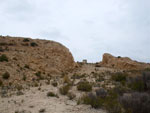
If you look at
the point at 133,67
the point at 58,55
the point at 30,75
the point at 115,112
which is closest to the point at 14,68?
the point at 30,75

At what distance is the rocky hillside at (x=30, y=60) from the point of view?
15009 mm

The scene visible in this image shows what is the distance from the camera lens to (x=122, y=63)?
26984 millimetres

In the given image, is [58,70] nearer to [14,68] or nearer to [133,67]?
[14,68]

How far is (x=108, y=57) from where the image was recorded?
3203 cm

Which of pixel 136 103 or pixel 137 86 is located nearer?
pixel 136 103

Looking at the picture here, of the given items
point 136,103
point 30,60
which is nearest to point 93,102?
point 136,103

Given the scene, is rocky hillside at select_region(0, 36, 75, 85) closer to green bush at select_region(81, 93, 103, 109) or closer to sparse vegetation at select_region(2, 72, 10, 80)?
sparse vegetation at select_region(2, 72, 10, 80)

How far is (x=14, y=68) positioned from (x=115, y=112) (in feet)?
41.8

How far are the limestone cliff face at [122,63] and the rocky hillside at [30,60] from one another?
8.68 m

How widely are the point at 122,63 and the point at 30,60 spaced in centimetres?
1596

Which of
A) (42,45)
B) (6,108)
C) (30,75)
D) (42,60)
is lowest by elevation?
(6,108)

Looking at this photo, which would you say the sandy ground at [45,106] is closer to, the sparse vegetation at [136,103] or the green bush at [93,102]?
the green bush at [93,102]

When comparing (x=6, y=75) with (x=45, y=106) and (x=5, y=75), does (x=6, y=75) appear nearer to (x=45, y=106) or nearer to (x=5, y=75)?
(x=5, y=75)

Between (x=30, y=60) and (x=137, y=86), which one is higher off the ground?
(x=30, y=60)
